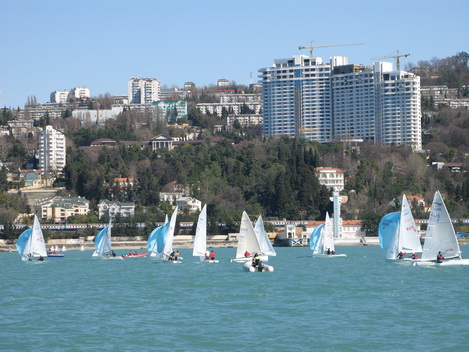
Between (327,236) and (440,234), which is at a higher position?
(440,234)

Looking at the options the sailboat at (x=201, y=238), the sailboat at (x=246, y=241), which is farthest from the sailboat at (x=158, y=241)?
the sailboat at (x=246, y=241)

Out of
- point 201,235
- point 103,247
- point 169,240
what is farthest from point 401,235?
point 103,247

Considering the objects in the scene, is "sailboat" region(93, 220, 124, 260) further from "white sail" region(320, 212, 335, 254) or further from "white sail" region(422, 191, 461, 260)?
"white sail" region(422, 191, 461, 260)

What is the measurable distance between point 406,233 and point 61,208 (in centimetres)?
6874

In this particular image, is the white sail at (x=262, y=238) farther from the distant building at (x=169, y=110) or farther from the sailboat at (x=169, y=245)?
the distant building at (x=169, y=110)

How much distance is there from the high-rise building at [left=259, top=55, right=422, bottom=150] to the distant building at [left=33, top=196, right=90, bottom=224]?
48512 mm

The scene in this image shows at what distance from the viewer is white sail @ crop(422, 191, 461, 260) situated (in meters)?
44.9

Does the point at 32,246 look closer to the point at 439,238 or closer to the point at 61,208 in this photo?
the point at 439,238

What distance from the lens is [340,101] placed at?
155500 millimetres

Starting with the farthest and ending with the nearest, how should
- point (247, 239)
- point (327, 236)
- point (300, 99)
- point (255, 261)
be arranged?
1. point (300, 99)
2. point (327, 236)
3. point (247, 239)
4. point (255, 261)

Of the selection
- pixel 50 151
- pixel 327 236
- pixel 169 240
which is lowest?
pixel 327 236

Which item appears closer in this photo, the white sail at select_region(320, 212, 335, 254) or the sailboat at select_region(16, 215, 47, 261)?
the sailboat at select_region(16, 215, 47, 261)

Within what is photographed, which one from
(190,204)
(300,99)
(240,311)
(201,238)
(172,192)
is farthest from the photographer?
(300,99)

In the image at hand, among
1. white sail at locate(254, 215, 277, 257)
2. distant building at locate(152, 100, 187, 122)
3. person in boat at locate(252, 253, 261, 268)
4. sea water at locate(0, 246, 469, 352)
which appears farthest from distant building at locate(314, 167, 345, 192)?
person in boat at locate(252, 253, 261, 268)
